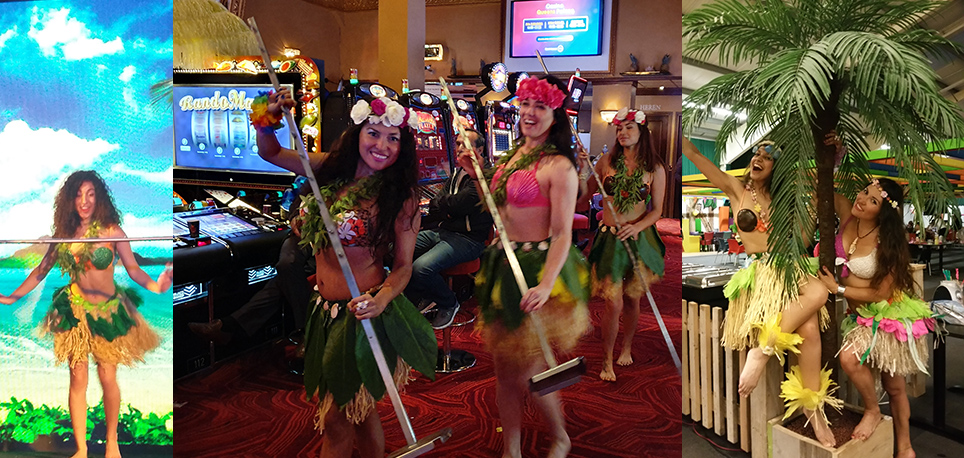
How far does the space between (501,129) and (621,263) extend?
71 centimetres

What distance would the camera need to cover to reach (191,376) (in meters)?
2.53

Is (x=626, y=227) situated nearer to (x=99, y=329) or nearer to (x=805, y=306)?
(x=805, y=306)

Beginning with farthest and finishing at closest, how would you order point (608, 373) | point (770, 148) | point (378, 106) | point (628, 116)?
point (770, 148)
point (608, 373)
point (628, 116)
point (378, 106)

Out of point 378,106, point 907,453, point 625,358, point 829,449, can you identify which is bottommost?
point 907,453

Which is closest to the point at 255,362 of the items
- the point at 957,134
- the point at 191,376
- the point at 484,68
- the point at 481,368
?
the point at 191,376

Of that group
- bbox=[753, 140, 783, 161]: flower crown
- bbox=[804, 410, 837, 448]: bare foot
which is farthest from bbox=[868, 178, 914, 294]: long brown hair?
bbox=[804, 410, 837, 448]: bare foot

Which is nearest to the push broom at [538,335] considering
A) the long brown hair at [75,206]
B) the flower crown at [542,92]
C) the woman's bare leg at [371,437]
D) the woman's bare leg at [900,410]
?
the flower crown at [542,92]

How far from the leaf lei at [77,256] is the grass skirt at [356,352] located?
1.17 m

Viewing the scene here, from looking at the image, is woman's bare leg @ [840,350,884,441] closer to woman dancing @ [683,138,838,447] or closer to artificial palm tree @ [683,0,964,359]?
woman dancing @ [683,138,838,447]

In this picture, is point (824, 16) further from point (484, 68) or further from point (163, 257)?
point (163, 257)

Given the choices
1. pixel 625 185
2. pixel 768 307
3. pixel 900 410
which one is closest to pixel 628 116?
pixel 625 185

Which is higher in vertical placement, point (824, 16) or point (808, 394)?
point (824, 16)

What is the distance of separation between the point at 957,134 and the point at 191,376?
3.31 metres

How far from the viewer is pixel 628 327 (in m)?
2.51
